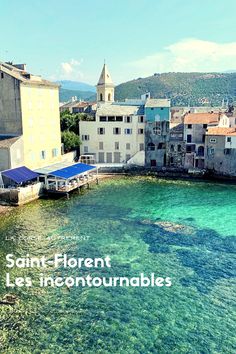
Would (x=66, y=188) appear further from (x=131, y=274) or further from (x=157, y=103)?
(x=157, y=103)

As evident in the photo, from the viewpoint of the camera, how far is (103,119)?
55.6 metres

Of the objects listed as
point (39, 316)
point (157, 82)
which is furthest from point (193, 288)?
point (157, 82)

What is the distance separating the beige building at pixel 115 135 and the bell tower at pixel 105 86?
1504cm

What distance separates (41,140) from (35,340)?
31.3 metres

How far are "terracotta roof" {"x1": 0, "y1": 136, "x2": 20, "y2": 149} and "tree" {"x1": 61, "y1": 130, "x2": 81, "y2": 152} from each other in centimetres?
1407

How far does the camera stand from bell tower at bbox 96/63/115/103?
2781 inches

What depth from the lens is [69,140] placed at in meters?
53.9

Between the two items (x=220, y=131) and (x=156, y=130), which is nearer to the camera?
(x=220, y=131)

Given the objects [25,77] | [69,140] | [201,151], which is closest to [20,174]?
[25,77]

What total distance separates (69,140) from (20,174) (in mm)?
16962

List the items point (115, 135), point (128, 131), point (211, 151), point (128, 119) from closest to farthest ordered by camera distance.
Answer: point (211, 151) → point (128, 119) → point (128, 131) → point (115, 135)

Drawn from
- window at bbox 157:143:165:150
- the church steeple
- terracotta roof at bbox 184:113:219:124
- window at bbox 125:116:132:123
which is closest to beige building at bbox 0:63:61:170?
window at bbox 125:116:132:123

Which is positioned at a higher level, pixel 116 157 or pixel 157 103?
pixel 157 103

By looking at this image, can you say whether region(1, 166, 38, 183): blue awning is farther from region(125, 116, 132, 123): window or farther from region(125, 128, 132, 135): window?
region(125, 116, 132, 123): window
